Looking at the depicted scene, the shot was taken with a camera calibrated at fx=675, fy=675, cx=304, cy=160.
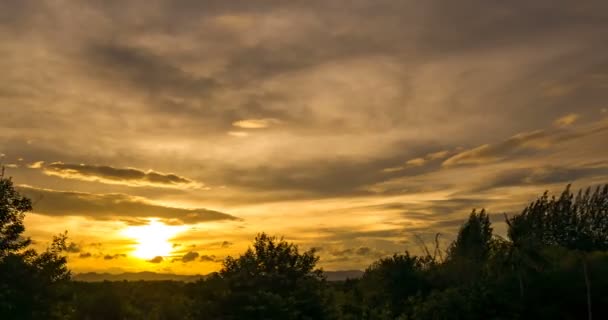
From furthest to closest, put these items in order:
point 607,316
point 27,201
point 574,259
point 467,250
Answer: point 467,250 < point 574,259 < point 607,316 < point 27,201

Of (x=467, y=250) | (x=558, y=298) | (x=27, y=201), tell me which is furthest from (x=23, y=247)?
(x=467, y=250)

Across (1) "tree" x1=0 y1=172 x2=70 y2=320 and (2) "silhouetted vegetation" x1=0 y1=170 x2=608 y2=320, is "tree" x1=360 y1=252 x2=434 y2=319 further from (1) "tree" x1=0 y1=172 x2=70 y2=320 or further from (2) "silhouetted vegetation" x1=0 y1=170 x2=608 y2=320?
(1) "tree" x1=0 y1=172 x2=70 y2=320

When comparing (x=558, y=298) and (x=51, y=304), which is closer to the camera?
(x=51, y=304)

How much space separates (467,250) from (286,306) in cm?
9645

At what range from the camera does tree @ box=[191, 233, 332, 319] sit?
45.8 metres

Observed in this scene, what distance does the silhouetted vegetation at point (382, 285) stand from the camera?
46.7m

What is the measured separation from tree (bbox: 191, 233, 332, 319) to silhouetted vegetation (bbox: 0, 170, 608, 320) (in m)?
0.07

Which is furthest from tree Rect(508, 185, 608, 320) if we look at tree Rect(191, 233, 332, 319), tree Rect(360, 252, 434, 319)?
tree Rect(191, 233, 332, 319)

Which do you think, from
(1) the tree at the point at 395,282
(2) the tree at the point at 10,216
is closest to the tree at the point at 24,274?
(2) the tree at the point at 10,216

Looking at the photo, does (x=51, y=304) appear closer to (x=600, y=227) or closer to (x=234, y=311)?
(x=234, y=311)

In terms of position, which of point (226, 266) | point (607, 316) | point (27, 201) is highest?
point (27, 201)

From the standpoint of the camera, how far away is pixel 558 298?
75.6m

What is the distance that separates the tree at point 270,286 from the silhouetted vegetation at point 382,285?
0.07 metres

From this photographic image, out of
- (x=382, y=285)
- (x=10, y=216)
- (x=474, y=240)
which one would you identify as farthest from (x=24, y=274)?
(x=474, y=240)
